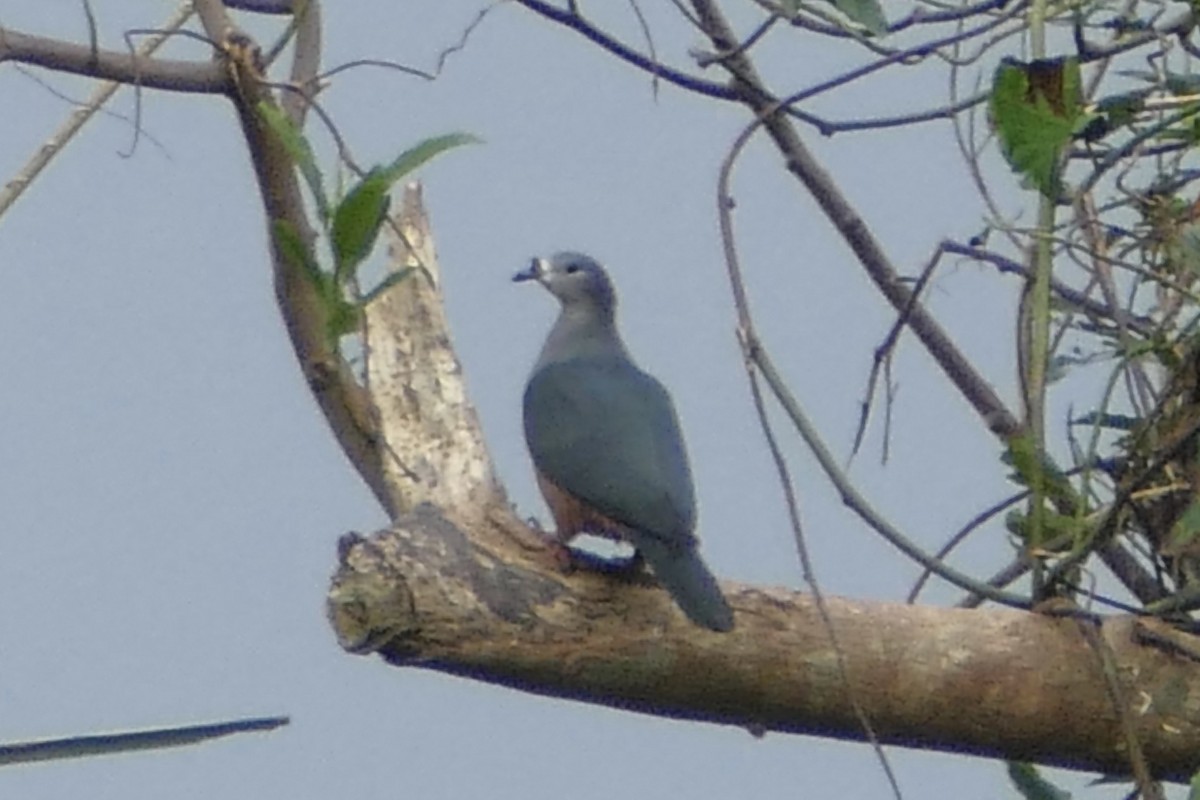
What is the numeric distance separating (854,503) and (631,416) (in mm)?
535

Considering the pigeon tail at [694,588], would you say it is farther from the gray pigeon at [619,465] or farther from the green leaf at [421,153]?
the green leaf at [421,153]

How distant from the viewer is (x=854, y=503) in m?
1.93

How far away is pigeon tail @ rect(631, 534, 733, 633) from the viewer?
76.7 inches

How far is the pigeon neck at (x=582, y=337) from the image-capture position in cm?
275

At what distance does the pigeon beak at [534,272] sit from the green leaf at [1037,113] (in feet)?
3.97

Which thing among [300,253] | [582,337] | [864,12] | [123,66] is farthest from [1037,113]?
[582,337]

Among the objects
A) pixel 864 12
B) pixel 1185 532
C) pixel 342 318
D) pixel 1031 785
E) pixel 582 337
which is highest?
pixel 864 12

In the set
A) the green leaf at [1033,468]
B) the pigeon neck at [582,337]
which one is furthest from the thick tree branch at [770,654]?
the pigeon neck at [582,337]

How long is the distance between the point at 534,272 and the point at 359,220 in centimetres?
116

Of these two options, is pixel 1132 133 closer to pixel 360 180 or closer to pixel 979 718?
pixel 979 718

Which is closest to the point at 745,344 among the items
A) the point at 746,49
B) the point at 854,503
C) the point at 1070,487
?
the point at 854,503

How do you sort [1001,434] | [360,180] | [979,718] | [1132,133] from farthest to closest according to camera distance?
[1001,434] < [1132,133] < [979,718] < [360,180]

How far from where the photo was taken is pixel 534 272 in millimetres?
3018

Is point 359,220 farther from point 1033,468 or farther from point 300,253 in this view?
point 1033,468
